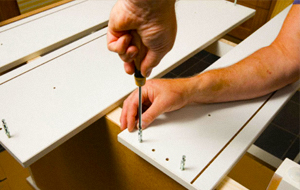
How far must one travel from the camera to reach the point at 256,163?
1.40m

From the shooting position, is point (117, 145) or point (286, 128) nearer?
point (117, 145)

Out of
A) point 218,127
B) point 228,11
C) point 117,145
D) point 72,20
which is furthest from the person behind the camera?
point 228,11

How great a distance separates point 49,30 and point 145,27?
0.81 m

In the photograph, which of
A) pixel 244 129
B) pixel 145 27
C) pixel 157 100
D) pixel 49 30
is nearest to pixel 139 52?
pixel 145 27

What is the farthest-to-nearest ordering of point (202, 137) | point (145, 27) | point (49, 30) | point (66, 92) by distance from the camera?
point (49, 30) → point (66, 92) → point (202, 137) → point (145, 27)

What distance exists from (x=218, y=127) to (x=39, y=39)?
744mm

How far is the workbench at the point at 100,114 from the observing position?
680mm

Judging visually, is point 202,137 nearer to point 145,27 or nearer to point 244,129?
point 244,129

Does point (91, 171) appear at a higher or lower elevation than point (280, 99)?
lower

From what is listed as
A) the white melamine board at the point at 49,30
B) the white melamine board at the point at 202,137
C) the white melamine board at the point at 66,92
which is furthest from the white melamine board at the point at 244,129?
the white melamine board at the point at 49,30

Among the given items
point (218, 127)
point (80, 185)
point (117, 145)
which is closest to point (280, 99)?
point (218, 127)

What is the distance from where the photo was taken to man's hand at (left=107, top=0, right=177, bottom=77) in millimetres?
414

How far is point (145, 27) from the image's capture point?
0.44m

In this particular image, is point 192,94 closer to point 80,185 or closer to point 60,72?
point 60,72
